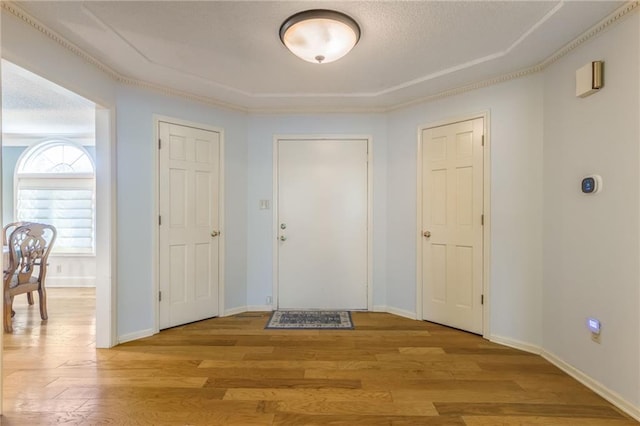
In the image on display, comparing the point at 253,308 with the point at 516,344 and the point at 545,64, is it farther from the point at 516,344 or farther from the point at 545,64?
the point at 545,64

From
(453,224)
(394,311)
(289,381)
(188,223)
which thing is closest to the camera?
(289,381)

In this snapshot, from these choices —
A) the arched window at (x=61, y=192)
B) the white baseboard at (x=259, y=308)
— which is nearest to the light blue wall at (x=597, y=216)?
the white baseboard at (x=259, y=308)

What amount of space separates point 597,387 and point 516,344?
647 mm

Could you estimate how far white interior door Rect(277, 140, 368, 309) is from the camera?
3545mm

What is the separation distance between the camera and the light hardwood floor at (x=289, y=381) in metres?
1.75

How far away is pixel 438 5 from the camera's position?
5.99 ft

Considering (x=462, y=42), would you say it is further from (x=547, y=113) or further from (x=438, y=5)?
(x=547, y=113)

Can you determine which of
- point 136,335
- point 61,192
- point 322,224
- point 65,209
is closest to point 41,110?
point 61,192

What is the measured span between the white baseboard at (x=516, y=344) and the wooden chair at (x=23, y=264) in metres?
4.51

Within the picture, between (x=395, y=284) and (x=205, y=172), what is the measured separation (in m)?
2.39

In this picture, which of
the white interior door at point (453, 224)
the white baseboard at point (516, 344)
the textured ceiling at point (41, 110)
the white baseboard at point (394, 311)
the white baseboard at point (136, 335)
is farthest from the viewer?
the white baseboard at point (394, 311)

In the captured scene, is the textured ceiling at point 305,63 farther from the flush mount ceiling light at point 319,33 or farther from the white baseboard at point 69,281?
the white baseboard at point 69,281

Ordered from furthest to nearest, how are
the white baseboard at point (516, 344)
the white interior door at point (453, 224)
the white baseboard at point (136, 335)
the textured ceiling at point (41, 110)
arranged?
the textured ceiling at point (41, 110)
the white interior door at point (453, 224)
the white baseboard at point (136, 335)
the white baseboard at point (516, 344)

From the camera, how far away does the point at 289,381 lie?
2090mm
